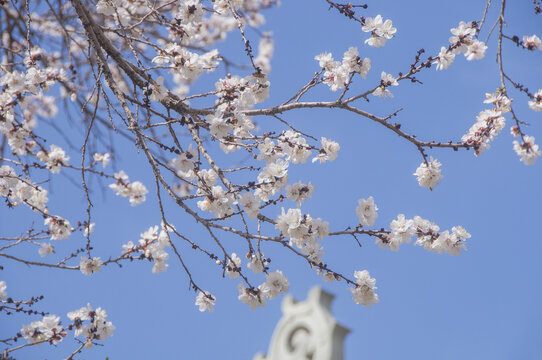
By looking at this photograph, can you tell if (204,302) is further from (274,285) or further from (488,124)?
(488,124)

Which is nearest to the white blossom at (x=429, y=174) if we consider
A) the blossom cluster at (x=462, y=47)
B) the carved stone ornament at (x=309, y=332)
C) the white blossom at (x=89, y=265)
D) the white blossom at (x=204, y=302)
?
the blossom cluster at (x=462, y=47)

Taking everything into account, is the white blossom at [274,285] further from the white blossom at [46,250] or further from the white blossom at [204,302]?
the white blossom at [46,250]

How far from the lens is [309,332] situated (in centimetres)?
525

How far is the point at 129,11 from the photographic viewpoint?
3740 mm

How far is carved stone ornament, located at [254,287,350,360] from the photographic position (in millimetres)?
4895

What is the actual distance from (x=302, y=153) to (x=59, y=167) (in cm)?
222

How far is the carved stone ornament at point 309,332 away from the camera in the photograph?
4895 mm

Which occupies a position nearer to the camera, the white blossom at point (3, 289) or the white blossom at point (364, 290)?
the white blossom at point (364, 290)

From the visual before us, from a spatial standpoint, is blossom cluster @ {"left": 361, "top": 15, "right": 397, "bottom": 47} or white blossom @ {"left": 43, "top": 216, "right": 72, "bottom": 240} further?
white blossom @ {"left": 43, "top": 216, "right": 72, "bottom": 240}

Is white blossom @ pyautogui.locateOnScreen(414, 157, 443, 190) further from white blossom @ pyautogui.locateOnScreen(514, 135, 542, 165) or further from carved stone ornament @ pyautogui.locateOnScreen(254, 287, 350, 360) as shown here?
carved stone ornament @ pyautogui.locateOnScreen(254, 287, 350, 360)

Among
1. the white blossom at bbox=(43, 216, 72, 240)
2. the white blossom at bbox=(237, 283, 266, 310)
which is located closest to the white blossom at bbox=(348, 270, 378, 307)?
the white blossom at bbox=(237, 283, 266, 310)

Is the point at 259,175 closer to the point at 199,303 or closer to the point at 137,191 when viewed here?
the point at 199,303

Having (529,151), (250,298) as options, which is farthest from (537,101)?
(250,298)

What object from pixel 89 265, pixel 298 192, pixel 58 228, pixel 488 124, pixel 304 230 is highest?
pixel 58 228
